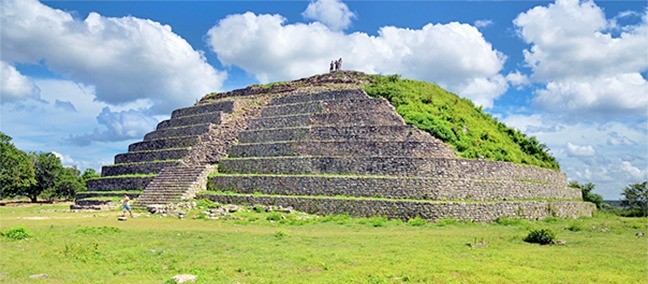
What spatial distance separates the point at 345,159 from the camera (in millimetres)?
31188

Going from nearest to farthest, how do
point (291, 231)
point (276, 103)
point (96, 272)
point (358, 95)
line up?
point (96, 272)
point (291, 231)
point (358, 95)
point (276, 103)

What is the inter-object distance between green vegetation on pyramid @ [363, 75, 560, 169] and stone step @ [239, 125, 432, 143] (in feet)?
3.60

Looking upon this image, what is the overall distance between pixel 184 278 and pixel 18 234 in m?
9.95

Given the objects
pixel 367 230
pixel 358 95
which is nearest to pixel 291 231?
pixel 367 230

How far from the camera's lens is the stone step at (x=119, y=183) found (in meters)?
37.0

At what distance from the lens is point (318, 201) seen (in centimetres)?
2922

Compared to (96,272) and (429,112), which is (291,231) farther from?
(429,112)

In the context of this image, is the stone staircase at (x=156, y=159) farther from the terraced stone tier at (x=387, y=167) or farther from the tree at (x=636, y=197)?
the tree at (x=636, y=197)

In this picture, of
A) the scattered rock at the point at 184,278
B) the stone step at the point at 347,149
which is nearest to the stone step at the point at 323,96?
the stone step at the point at 347,149

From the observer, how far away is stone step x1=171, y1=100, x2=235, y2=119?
1657 inches

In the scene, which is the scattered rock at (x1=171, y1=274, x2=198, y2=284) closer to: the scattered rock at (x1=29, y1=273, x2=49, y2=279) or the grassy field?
the grassy field

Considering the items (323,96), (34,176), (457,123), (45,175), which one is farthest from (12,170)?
(457,123)

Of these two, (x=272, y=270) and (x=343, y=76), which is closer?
(x=272, y=270)

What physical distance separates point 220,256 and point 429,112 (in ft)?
74.2
